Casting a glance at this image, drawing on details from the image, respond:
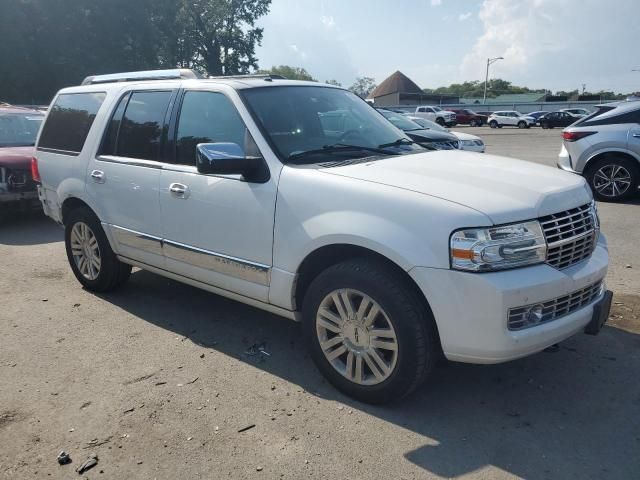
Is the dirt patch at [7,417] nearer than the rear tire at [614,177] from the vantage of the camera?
Yes

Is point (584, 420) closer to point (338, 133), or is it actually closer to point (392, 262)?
point (392, 262)

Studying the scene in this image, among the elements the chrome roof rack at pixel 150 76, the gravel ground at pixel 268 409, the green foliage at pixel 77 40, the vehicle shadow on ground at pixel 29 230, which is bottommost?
the vehicle shadow on ground at pixel 29 230

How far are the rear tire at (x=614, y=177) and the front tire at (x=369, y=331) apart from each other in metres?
7.36

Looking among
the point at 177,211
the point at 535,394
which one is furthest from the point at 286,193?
the point at 535,394

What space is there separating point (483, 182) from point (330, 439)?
1686 mm

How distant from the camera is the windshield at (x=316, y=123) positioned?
373 centimetres

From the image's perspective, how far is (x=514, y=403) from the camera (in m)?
3.31

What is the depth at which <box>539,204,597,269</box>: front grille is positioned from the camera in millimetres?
2969

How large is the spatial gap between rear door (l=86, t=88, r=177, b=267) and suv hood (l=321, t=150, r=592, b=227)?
66.3 inches

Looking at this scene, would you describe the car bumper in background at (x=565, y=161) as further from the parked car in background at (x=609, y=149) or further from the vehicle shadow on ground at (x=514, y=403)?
the vehicle shadow on ground at (x=514, y=403)

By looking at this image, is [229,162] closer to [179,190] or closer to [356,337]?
[179,190]

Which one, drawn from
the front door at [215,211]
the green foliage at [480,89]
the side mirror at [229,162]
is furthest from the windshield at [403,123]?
the green foliage at [480,89]

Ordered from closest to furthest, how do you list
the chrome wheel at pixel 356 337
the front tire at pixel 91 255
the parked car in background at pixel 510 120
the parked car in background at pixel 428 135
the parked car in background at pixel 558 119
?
the chrome wheel at pixel 356 337
the front tire at pixel 91 255
the parked car in background at pixel 428 135
the parked car in background at pixel 558 119
the parked car in background at pixel 510 120

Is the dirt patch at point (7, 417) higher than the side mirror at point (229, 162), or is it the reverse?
the side mirror at point (229, 162)
